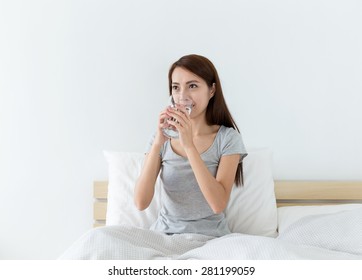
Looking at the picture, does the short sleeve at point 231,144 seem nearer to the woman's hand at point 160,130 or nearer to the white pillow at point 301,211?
the woman's hand at point 160,130

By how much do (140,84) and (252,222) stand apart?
0.71m

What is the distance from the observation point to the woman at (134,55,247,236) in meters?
1.76

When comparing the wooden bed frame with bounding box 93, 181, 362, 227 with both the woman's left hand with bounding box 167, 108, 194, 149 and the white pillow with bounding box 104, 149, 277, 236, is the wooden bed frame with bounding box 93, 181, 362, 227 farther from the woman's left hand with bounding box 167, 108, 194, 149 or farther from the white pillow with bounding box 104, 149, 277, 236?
the woman's left hand with bounding box 167, 108, 194, 149

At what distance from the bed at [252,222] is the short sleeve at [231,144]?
0.26 metres

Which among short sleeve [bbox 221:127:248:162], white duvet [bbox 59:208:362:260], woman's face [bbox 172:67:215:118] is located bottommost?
white duvet [bbox 59:208:362:260]

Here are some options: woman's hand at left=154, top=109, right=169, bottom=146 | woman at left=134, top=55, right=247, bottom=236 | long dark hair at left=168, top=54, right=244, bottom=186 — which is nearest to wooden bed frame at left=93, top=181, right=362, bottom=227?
long dark hair at left=168, top=54, right=244, bottom=186

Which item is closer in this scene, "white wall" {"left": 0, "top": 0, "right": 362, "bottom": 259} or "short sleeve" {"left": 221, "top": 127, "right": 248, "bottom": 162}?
"short sleeve" {"left": 221, "top": 127, "right": 248, "bottom": 162}

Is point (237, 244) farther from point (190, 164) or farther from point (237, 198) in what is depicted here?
point (237, 198)

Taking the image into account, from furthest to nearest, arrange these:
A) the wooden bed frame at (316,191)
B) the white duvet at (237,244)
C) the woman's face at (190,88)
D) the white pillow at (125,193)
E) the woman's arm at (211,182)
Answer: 1. the wooden bed frame at (316,191)
2. the white pillow at (125,193)
3. the woman's face at (190,88)
4. the woman's arm at (211,182)
5. the white duvet at (237,244)

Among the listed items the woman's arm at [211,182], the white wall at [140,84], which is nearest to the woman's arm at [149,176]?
the woman's arm at [211,182]

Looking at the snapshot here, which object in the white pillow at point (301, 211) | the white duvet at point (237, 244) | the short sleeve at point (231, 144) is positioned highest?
the short sleeve at point (231, 144)

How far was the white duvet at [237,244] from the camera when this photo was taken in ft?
4.67
